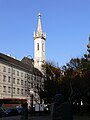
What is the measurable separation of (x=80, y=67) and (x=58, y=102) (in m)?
53.5

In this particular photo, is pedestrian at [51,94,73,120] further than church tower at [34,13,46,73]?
No

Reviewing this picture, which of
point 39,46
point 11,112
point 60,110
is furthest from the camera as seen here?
point 39,46

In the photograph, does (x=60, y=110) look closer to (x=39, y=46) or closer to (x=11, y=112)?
(x=11, y=112)

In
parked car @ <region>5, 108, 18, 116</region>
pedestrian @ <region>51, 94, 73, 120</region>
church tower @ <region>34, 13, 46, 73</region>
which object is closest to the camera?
pedestrian @ <region>51, 94, 73, 120</region>

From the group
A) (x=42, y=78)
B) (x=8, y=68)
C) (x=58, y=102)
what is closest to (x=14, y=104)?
Answer: (x=42, y=78)

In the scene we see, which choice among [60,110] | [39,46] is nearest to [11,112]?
[60,110]

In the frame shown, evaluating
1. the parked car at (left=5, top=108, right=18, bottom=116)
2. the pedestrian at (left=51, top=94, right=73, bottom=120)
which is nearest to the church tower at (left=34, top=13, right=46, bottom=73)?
the parked car at (left=5, top=108, right=18, bottom=116)

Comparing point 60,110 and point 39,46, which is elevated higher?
point 39,46

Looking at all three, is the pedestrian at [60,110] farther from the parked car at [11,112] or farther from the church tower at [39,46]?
the church tower at [39,46]

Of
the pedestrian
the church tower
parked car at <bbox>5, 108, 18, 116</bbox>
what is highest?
the church tower

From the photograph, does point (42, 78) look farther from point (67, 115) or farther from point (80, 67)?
point (67, 115)

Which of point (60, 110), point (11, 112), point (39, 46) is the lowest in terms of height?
point (60, 110)

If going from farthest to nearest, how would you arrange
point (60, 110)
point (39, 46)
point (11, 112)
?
1. point (39, 46)
2. point (11, 112)
3. point (60, 110)

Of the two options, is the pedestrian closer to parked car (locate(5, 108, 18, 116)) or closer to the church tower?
parked car (locate(5, 108, 18, 116))
